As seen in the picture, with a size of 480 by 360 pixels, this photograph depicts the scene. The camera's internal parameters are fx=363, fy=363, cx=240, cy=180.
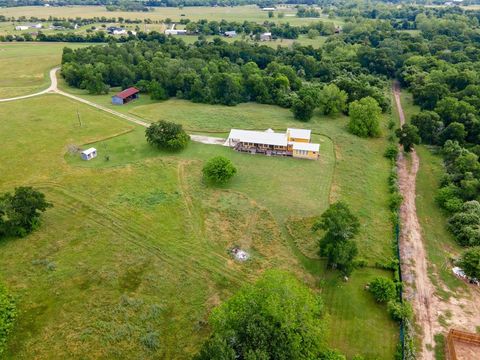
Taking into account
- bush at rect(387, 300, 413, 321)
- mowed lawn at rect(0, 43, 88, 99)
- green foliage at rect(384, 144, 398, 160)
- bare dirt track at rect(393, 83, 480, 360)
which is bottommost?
mowed lawn at rect(0, 43, 88, 99)

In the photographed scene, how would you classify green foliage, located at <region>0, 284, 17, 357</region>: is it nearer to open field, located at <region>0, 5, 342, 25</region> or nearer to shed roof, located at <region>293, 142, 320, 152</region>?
shed roof, located at <region>293, 142, 320, 152</region>

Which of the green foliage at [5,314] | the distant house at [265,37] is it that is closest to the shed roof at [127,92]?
the green foliage at [5,314]

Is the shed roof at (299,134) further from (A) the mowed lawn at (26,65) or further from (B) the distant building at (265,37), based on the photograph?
(B) the distant building at (265,37)

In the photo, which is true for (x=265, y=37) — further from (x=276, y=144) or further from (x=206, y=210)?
(x=206, y=210)

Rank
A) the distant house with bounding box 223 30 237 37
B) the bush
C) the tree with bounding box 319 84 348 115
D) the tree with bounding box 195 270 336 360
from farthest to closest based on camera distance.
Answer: the distant house with bounding box 223 30 237 37, the tree with bounding box 319 84 348 115, the bush, the tree with bounding box 195 270 336 360

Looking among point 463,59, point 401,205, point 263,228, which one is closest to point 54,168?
point 263,228

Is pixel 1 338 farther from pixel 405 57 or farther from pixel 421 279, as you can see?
pixel 405 57

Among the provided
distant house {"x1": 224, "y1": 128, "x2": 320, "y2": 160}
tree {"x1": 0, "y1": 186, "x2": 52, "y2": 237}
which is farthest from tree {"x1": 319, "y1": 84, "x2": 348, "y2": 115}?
tree {"x1": 0, "y1": 186, "x2": 52, "y2": 237}
